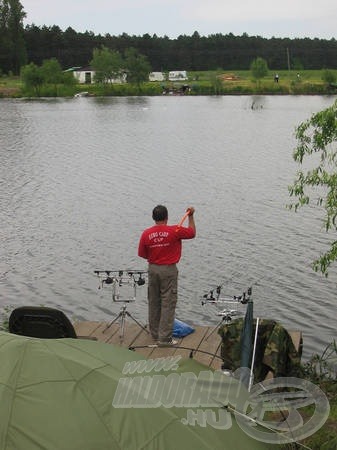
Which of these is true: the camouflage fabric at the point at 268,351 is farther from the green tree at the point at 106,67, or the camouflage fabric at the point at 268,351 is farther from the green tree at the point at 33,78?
the green tree at the point at 106,67

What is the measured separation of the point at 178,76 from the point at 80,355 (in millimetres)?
163161

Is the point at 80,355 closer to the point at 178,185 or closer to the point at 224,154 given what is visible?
the point at 178,185

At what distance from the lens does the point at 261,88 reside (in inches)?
4963

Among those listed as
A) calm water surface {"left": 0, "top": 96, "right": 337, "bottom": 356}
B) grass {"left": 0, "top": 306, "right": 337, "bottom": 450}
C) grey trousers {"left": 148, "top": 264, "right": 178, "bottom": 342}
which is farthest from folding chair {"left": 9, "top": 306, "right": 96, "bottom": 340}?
calm water surface {"left": 0, "top": 96, "right": 337, "bottom": 356}

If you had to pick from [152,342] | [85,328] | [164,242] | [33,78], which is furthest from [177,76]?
[164,242]

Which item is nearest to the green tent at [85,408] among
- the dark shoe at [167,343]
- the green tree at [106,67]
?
the dark shoe at [167,343]

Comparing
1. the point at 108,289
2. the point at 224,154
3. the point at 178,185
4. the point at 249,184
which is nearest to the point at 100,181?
the point at 178,185

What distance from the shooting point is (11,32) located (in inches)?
6063

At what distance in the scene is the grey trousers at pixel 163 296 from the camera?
9.73 meters

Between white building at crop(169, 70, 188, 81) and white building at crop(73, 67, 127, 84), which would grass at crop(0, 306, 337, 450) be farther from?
white building at crop(169, 70, 188, 81)

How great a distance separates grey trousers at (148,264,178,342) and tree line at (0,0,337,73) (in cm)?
16795

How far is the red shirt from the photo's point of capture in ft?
31.4

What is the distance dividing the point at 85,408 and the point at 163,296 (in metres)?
3.86

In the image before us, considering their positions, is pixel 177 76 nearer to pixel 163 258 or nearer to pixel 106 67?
pixel 106 67
